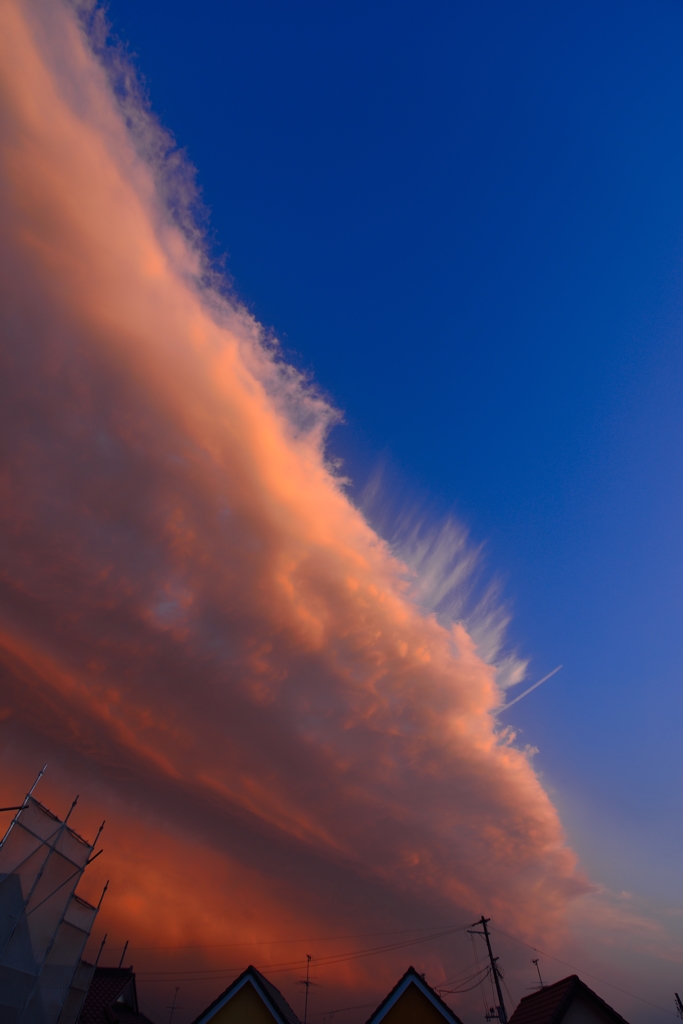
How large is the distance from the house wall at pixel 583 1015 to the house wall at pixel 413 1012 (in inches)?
177

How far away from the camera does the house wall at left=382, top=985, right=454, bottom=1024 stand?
1800cm

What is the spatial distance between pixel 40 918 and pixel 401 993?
19854mm

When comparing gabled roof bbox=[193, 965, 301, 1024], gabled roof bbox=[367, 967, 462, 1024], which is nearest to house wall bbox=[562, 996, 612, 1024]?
gabled roof bbox=[367, 967, 462, 1024]

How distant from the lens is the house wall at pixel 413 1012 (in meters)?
18.0

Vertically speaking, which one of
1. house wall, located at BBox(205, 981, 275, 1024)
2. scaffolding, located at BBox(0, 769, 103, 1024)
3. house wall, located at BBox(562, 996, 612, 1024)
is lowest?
house wall, located at BBox(205, 981, 275, 1024)

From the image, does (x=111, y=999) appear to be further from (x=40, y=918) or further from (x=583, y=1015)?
(x=583, y=1015)

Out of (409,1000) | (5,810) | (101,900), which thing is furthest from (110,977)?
(409,1000)

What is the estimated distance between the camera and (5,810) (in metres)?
23.1

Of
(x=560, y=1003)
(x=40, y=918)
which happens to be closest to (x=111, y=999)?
(x=40, y=918)

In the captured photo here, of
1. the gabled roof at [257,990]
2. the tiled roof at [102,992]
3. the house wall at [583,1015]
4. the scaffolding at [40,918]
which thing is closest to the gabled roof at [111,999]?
the tiled roof at [102,992]

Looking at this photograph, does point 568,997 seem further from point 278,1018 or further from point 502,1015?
point 502,1015

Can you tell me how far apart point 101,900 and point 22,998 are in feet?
30.8

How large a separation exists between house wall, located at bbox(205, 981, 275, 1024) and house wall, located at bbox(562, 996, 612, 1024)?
35.2 feet

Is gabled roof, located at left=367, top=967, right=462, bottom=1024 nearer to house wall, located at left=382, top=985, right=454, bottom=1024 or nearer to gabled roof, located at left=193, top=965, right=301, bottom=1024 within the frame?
house wall, located at left=382, top=985, right=454, bottom=1024
